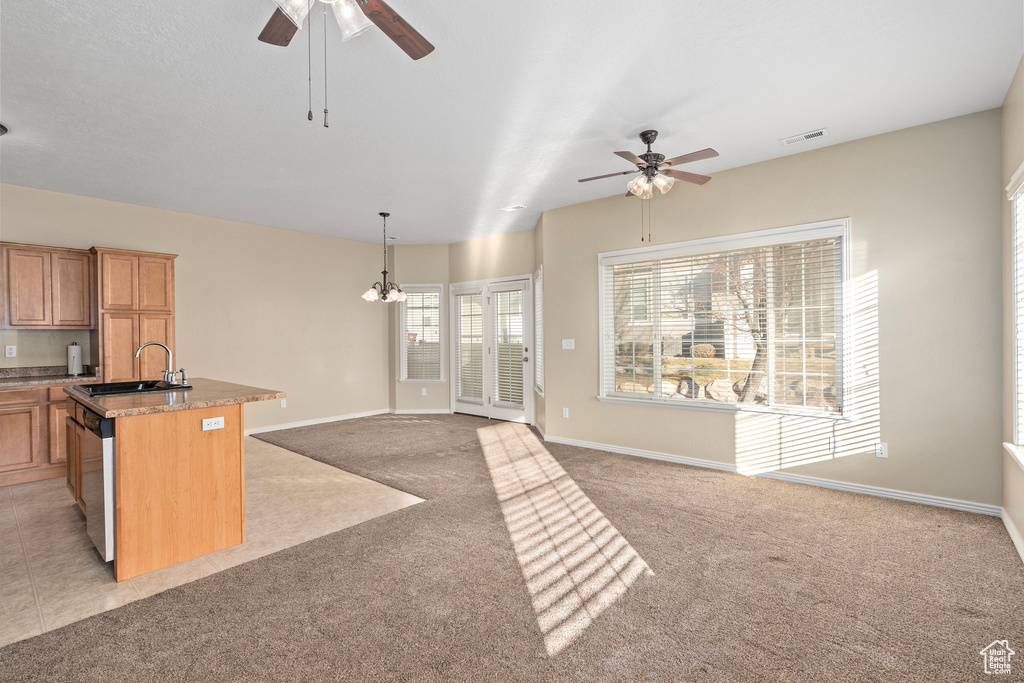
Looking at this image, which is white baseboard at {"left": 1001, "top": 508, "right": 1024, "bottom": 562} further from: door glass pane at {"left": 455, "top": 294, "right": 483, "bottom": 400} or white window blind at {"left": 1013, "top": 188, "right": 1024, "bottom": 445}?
door glass pane at {"left": 455, "top": 294, "right": 483, "bottom": 400}

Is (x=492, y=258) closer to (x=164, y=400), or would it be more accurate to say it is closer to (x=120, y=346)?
(x=120, y=346)

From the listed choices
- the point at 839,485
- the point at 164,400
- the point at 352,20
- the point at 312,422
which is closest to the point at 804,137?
the point at 839,485

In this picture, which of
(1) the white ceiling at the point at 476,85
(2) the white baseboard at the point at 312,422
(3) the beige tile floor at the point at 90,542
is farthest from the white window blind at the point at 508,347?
(3) the beige tile floor at the point at 90,542

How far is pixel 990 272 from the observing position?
3.29m

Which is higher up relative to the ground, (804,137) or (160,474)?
(804,137)

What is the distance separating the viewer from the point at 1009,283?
3.08 metres

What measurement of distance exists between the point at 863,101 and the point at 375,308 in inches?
255

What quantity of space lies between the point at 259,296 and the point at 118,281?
165 cm

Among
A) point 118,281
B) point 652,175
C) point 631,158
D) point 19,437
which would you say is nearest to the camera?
point 631,158

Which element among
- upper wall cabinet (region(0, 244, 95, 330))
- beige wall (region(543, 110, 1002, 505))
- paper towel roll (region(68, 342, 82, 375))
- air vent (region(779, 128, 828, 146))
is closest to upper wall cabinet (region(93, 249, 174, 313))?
upper wall cabinet (region(0, 244, 95, 330))

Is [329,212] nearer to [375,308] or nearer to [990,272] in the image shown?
[375,308]

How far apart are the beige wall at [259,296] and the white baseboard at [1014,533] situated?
23.1ft

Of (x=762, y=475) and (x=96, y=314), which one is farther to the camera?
(x=96, y=314)

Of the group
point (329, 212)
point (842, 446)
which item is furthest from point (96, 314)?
point (842, 446)
